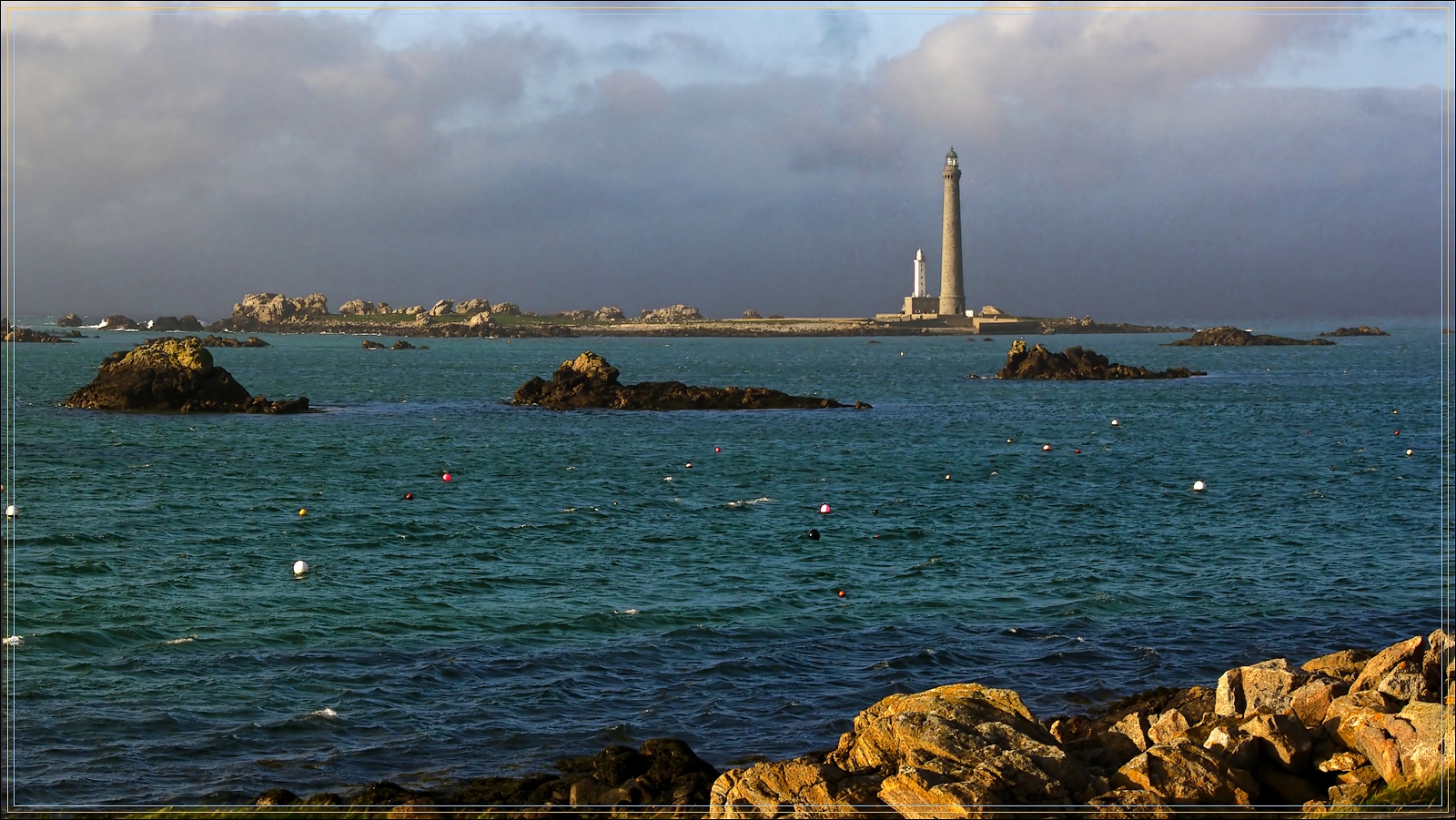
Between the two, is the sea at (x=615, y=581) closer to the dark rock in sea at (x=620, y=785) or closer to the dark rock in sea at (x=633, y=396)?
the dark rock in sea at (x=620, y=785)

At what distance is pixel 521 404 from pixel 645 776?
66.2m

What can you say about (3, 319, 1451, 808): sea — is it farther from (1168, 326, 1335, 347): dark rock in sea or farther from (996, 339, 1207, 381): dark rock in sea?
(1168, 326, 1335, 347): dark rock in sea

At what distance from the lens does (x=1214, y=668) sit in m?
22.4

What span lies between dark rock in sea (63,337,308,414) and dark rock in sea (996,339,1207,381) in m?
62.1

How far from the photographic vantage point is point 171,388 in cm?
7019

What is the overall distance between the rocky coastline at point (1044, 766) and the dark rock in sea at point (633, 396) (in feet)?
199

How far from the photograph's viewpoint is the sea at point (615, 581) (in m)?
A: 19.2

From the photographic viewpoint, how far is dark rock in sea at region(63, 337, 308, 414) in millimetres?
70062

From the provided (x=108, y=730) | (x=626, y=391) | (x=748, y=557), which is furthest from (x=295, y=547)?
(x=626, y=391)

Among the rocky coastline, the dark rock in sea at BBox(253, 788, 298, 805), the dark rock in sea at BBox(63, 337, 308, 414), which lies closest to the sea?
the dark rock in sea at BBox(253, 788, 298, 805)

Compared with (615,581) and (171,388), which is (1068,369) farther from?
(615,581)

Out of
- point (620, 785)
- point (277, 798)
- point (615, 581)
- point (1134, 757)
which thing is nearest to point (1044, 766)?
point (1134, 757)

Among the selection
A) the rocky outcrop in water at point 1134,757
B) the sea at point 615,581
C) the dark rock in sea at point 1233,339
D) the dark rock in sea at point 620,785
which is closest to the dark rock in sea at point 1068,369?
the sea at point 615,581

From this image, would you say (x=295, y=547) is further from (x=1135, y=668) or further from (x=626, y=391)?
(x=626, y=391)
